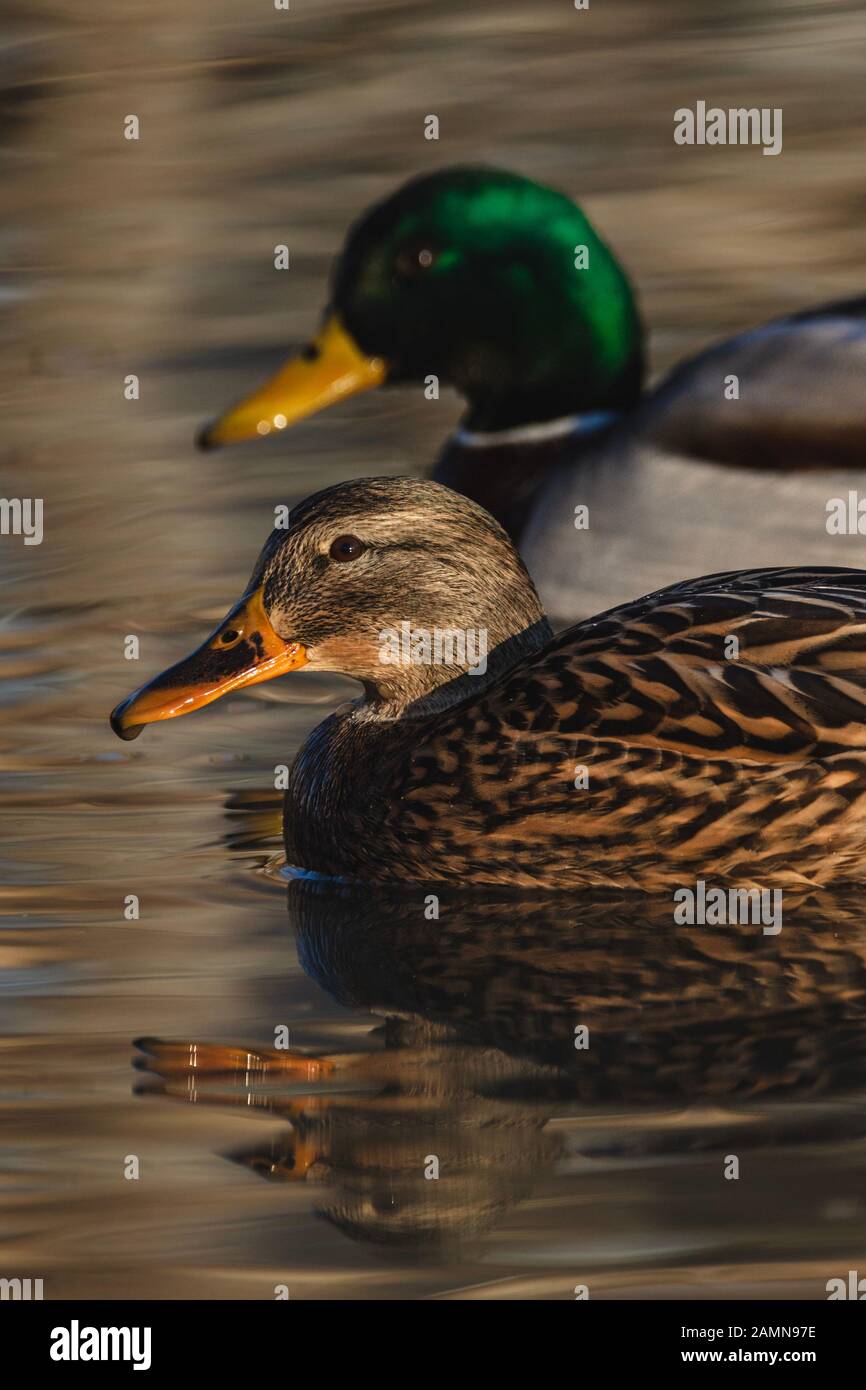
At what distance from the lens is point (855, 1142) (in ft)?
16.2

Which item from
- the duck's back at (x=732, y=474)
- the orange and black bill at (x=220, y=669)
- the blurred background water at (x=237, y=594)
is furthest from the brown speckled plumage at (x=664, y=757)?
the duck's back at (x=732, y=474)

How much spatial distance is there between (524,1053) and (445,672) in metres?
1.49

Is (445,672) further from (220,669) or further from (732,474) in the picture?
(732,474)

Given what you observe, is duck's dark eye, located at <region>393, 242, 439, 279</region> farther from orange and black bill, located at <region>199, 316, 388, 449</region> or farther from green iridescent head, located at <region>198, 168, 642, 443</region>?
orange and black bill, located at <region>199, 316, 388, 449</region>

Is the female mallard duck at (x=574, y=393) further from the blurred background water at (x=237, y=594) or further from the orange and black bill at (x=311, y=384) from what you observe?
the blurred background water at (x=237, y=594)

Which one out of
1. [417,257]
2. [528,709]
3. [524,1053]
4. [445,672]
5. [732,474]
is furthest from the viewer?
[417,257]

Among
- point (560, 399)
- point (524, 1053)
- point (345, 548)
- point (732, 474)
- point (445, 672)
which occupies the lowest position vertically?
point (524, 1053)

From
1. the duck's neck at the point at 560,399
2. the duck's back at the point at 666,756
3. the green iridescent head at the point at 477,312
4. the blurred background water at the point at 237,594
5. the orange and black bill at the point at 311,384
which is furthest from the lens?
the duck's neck at the point at 560,399

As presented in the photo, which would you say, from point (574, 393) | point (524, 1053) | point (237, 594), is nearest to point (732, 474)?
point (574, 393)

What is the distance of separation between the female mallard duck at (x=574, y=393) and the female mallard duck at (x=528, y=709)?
1764mm

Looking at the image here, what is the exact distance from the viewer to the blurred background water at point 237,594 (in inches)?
188

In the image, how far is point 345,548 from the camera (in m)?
6.72

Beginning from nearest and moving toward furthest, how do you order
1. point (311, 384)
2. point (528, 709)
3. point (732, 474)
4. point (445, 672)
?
point (528, 709) < point (445, 672) < point (732, 474) < point (311, 384)
